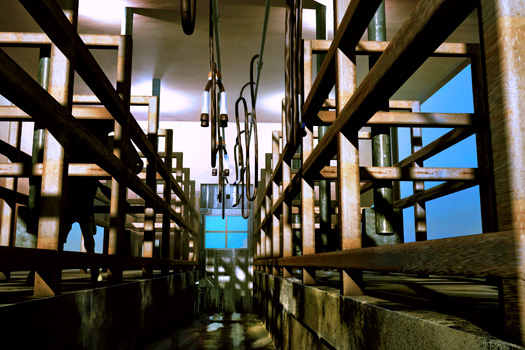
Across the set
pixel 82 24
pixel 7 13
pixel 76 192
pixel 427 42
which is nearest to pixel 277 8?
pixel 82 24

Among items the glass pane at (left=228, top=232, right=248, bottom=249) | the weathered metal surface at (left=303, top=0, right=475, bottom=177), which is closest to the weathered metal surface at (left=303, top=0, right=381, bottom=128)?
the weathered metal surface at (left=303, top=0, right=475, bottom=177)

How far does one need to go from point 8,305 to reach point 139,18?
7344mm

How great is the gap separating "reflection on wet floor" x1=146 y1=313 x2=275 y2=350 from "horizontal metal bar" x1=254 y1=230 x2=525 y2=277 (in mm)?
3269

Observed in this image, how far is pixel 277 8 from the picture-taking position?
751 centimetres

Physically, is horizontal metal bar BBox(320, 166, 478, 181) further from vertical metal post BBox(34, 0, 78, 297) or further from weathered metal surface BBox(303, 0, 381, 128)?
vertical metal post BBox(34, 0, 78, 297)

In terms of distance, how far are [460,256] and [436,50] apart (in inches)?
98.4

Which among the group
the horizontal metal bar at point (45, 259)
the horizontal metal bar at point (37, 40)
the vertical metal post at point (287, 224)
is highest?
the horizontal metal bar at point (37, 40)

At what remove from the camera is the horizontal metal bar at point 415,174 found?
282 centimetres

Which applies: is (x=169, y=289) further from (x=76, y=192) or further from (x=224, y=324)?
(x=224, y=324)

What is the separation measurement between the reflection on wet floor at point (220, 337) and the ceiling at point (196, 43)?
507 centimetres

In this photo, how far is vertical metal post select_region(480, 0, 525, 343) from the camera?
80 cm

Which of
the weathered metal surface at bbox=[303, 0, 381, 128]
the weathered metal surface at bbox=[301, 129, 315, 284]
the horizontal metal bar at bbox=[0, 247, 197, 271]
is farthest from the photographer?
the weathered metal surface at bbox=[301, 129, 315, 284]

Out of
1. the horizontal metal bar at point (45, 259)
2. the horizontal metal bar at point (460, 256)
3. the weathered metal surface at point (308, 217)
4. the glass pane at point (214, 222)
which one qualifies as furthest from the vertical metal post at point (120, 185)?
the glass pane at point (214, 222)

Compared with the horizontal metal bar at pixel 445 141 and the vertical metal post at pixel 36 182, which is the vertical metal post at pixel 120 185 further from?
→ the horizontal metal bar at pixel 445 141
